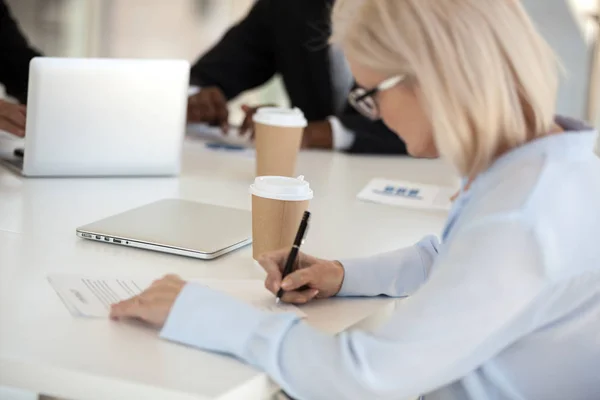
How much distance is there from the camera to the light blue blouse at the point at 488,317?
Answer: 0.82 metres

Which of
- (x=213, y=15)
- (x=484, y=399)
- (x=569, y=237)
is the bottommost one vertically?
(x=213, y=15)

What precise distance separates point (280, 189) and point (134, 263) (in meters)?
0.23

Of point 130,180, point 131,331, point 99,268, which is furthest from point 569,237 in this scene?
point 130,180

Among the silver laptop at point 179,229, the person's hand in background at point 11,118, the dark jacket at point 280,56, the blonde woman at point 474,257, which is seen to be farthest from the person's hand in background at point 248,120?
the blonde woman at point 474,257

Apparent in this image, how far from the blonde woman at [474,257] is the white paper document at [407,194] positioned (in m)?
0.74

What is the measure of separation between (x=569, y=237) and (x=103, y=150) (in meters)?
1.08

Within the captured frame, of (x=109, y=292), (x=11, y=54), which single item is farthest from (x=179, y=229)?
(x=11, y=54)

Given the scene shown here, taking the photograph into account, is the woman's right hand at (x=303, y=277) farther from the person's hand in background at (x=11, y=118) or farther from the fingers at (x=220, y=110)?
the fingers at (x=220, y=110)

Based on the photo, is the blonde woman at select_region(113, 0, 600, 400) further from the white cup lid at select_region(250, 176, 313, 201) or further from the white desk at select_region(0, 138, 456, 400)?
the white cup lid at select_region(250, 176, 313, 201)

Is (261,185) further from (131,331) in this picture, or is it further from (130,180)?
(130,180)

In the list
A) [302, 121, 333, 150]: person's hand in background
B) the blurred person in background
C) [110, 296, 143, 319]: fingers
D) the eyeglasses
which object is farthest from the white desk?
the blurred person in background

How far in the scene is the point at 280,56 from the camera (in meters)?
2.79

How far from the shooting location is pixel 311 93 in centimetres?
276

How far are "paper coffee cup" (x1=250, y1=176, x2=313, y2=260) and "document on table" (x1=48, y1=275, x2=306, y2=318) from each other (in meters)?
0.11
